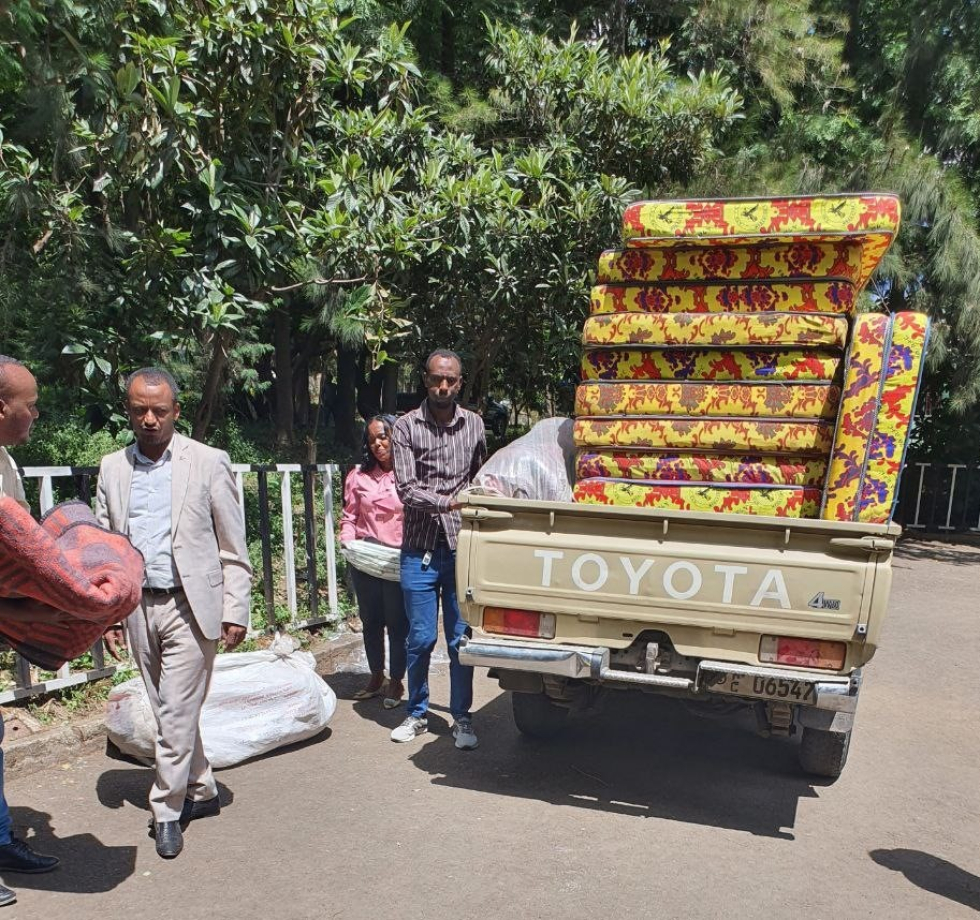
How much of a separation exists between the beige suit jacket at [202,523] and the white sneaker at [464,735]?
1.54 m

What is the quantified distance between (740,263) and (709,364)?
54 cm

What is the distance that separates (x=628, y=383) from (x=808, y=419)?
911 mm

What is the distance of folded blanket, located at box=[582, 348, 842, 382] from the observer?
177 inches

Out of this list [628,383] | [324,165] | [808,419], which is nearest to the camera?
[808,419]

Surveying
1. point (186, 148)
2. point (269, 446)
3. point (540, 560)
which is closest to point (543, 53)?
point (186, 148)

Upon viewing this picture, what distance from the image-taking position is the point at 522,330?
10594 mm

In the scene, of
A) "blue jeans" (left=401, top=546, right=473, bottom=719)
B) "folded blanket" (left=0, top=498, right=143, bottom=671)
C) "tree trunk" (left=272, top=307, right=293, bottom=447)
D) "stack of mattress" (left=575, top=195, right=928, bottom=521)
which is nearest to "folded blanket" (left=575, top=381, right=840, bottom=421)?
"stack of mattress" (left=575, top=195, right=928, bottom=521)

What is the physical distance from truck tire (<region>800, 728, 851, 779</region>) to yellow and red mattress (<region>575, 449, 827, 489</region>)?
121 cm

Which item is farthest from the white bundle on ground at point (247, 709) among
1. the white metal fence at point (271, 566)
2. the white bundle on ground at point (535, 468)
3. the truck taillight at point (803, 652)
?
Result: the truck taillight at point (803, 652)

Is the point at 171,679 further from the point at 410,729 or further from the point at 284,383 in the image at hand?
the point at 284,383

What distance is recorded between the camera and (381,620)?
18.4 feet

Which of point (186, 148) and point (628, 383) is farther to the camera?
point (186, 148)

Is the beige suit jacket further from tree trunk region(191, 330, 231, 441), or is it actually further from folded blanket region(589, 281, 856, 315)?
tree trunk region(191, 330, 231, 441)

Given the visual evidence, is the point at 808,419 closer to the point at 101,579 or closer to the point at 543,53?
the point at 101,579
